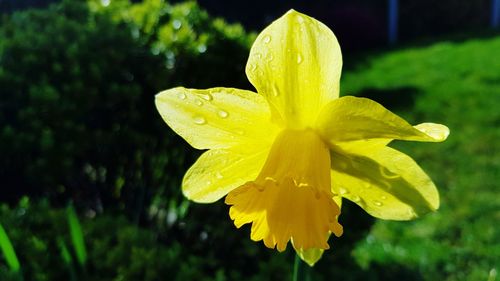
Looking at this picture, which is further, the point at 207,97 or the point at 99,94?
the point at 99,94

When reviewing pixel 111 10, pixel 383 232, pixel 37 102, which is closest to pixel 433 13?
pixel 383 232

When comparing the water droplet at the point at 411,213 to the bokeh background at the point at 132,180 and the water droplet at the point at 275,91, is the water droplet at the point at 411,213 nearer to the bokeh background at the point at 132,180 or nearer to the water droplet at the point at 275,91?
the water droplet at the point at 275,91

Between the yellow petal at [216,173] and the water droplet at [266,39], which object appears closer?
the water droplet at [266,39]

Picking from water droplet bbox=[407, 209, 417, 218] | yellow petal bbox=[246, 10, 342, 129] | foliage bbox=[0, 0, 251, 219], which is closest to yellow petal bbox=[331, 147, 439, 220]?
water droplet bbox=[407, 209, 417, 218]

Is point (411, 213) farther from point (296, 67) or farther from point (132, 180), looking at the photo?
point (132, 180)

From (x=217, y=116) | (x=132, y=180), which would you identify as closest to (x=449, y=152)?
(x=132, y=180)

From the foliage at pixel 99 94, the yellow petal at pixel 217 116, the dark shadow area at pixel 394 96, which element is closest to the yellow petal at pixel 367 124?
the yellow petal at pixel 217 116

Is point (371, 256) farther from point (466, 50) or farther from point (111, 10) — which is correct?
point (466, 50)

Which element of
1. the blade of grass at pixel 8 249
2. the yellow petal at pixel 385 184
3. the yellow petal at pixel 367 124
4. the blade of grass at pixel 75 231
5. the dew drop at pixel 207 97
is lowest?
the blade of grass at pixel 75 231
